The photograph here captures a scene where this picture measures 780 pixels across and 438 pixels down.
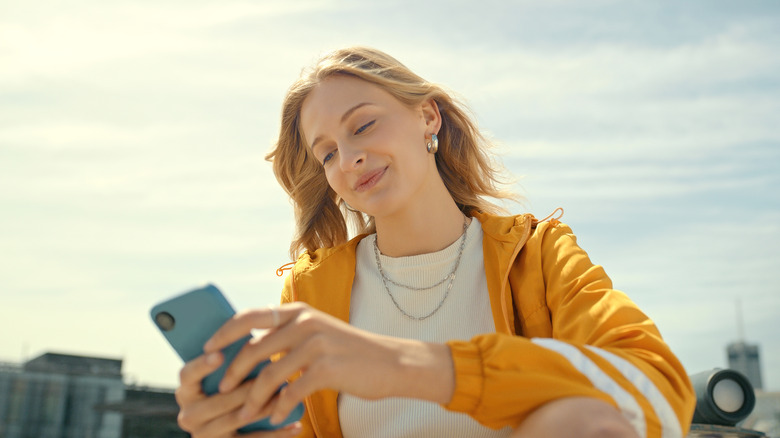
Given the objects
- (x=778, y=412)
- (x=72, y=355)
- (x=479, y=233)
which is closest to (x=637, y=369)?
(x=479, y=233)

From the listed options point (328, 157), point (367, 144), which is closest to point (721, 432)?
point (367, 144)

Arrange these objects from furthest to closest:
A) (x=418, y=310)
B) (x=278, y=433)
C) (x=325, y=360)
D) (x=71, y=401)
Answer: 1. (x=71, y=401)
2. (x=418, y=310)
3. (x=278, y=433)
4. (x=325, y=360)

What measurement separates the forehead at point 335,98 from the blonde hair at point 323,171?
0.03 meters

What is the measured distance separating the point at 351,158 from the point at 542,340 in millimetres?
1056

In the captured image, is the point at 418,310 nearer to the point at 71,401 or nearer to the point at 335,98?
the point at 335,98

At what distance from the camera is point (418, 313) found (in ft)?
7.91

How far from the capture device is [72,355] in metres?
25.2

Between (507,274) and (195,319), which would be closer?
(195,319)

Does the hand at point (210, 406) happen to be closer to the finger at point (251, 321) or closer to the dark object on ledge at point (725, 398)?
the finger at point (251, 321)

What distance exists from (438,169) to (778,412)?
424 centimetres

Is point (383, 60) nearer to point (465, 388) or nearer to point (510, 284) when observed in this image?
point (510, 284)

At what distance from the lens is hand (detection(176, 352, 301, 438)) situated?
52.6 inches

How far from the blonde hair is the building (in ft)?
66.2

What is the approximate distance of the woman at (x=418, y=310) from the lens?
1.25 m
